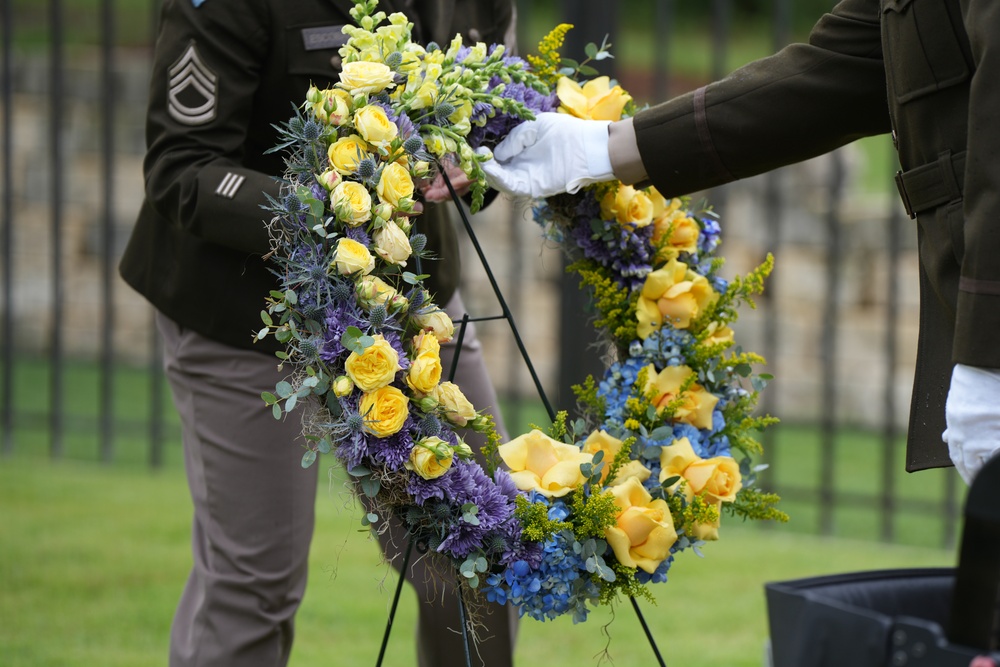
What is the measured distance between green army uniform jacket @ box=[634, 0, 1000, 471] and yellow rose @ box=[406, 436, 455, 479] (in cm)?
72

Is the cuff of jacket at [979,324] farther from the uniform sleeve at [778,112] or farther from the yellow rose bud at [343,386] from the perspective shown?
the yellow rose bud at [343,386]

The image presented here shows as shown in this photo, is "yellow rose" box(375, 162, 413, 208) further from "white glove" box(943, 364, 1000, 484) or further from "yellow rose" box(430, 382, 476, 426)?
"white glove" box(943, 364, 1000, 484)

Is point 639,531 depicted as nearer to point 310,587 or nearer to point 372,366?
point 372,366

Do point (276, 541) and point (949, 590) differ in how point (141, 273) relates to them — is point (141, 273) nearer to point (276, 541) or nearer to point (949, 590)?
point (276, 541)

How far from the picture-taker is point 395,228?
204cm

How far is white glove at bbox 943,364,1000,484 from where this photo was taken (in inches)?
64.0

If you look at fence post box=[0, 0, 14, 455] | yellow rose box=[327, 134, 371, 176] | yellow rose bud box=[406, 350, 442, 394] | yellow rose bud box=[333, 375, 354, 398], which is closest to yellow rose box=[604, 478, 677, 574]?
yellow rose bud box=[406, 350, 442, 394]

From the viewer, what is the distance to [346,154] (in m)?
2.04

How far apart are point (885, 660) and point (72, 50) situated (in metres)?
8.30

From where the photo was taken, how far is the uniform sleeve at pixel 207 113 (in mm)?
2240

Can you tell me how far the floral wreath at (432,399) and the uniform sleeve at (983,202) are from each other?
668mm

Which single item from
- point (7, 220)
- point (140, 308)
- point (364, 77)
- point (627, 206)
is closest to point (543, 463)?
point (627, 206)

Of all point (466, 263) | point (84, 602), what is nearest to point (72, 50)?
point (466, 263)

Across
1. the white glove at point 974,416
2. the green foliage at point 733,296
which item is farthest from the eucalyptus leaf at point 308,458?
the white glove at point 974,416
